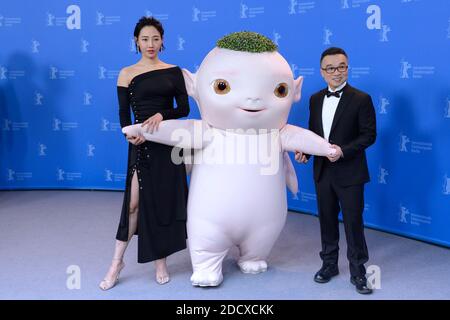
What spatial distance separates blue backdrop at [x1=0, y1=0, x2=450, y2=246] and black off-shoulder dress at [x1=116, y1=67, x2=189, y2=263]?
1.86m

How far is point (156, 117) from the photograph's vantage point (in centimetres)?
290

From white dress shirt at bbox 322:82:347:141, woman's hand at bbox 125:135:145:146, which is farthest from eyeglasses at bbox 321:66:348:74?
woman's hand at bbox 125:135:145:146

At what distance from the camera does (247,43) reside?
291cm

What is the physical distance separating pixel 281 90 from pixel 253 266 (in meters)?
1.14

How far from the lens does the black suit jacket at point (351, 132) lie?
9.43 feet

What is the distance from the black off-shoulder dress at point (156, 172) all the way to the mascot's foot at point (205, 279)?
0.22 m

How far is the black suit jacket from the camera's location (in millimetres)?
2873

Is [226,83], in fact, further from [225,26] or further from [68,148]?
[68,148]

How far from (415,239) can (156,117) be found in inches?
92.7

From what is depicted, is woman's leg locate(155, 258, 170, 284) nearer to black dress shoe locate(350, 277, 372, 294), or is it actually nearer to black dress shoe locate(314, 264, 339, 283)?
black dress shoe locate(314, 264, 339, 283)

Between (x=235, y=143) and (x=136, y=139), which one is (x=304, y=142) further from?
(x=136, y=139)

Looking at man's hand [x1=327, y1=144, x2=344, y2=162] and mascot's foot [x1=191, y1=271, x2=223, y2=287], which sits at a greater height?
man's hand [x1=327, y1=144, x2=344, y2=162]

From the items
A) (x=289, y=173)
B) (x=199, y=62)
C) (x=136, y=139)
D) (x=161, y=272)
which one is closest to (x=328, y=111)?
(x=289, y=173)
